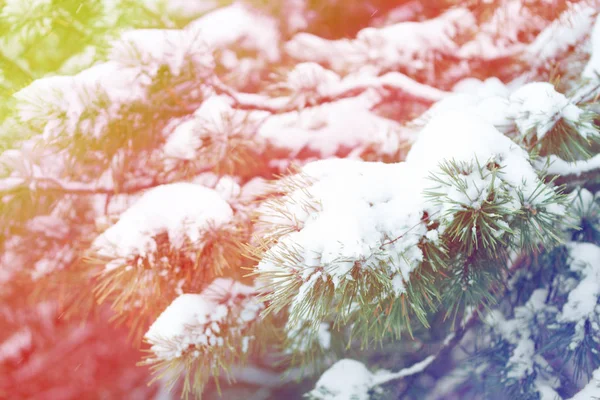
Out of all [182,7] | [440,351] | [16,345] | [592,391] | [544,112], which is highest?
[182,7]

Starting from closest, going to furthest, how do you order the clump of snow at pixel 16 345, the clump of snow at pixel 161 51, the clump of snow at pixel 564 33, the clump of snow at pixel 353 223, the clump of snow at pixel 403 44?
the clump of snow at pixel 353 223, the clump of snow at pixel 161 51, the clump of snow at pixel 564 33, the clump of snow at pixel 403 44, the clump of snow at pixel 16 345

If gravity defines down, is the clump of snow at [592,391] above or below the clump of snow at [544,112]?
below

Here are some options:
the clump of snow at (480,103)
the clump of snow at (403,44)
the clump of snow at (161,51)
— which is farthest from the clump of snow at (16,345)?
the clump of snow at (480,103)

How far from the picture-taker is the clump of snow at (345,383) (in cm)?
74

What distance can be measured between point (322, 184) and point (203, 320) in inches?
11.2

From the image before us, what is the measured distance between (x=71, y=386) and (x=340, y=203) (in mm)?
1458

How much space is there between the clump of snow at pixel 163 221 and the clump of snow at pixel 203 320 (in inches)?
3.6

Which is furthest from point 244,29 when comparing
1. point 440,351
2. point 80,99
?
point 440,351

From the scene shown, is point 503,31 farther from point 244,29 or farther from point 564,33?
point 244,29

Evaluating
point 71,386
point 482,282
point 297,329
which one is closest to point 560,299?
point 482,282

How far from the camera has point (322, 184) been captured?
0.42m

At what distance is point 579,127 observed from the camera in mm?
465

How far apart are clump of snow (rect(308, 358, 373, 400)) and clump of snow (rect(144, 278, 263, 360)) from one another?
220 millimetres

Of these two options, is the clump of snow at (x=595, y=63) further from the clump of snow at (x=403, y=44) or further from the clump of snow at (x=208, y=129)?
the clump of snow at (x=208, y=129)
